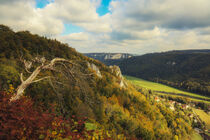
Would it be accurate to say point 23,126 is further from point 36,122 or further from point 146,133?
point 146,133

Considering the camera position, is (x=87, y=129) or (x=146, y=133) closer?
(x=87, y=129)

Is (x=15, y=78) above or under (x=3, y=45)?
under

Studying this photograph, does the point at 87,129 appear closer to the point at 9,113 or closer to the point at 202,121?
the point at 9,113

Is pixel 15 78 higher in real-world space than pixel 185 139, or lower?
higher

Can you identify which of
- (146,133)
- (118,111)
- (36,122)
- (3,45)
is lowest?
(146,133)

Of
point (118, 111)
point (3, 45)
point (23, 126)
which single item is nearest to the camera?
point (23, 126)

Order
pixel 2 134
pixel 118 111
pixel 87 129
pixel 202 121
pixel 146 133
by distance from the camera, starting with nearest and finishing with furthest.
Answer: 1. pixel 2 134
2. pixel 87 129
3. pixel 146 133
4. pixel 118 111
5. pixel 202 121

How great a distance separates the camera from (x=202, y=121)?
9938 cm

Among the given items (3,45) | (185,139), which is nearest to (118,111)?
(3,45)

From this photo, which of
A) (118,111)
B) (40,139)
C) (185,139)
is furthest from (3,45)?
(185,139)

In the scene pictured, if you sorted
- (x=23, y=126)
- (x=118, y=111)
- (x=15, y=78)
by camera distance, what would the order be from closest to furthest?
(x=23, y=126), (x=15, y=78), (x=118, y=111)

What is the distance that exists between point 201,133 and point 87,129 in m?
120

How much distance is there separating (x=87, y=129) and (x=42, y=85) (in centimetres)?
653

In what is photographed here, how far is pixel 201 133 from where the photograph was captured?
8681 centimetres
